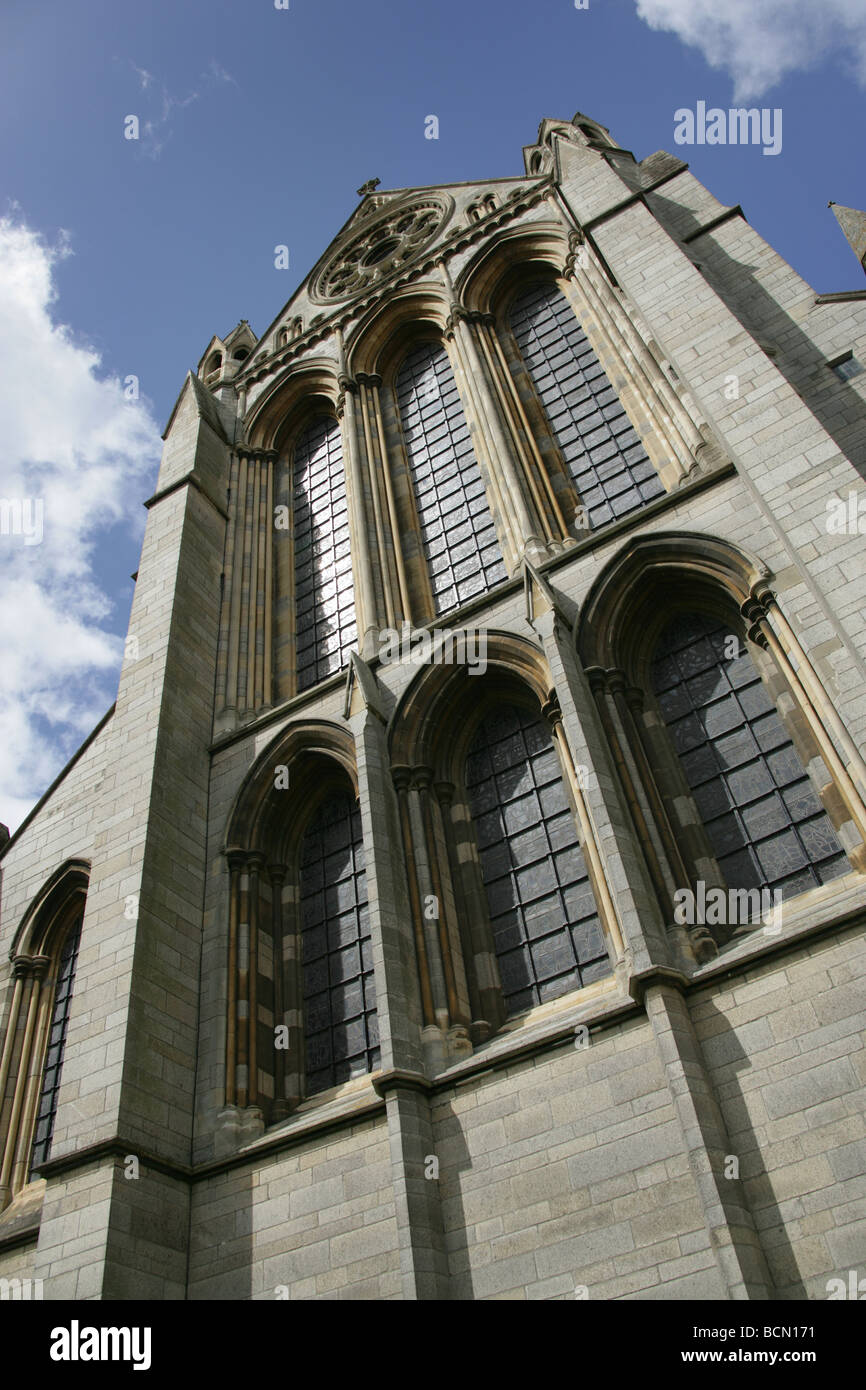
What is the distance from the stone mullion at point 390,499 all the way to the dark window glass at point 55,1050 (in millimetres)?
6089

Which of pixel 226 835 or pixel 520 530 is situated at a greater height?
pixel 520 530

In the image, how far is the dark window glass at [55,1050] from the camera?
12484 mm

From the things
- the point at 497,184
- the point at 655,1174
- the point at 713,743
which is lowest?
the point at 655,1174

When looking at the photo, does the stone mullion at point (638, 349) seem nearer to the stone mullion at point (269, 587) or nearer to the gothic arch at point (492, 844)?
the gothic arch at point (492, 844)

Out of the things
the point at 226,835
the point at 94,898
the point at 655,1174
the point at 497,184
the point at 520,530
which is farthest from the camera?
the point at 497,184

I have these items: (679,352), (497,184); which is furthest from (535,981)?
(497,184)

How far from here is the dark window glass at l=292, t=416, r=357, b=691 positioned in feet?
49.8

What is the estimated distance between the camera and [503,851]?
35.9 ft

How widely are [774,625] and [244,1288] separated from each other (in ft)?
23.8

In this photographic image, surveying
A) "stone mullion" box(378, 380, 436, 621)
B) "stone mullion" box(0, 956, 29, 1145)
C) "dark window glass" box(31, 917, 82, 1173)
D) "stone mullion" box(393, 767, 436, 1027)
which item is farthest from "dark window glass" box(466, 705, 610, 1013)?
"stone mullion" box(0, 956, 29, 1145)

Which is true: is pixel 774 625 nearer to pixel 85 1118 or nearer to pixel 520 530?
pixel 520 530

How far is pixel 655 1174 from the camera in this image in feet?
24.8

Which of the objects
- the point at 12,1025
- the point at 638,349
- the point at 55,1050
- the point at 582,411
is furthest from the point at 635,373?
the point at 12,1025

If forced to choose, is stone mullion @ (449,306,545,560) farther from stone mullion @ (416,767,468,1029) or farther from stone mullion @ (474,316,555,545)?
stone mullion @ (416,767,468,1029)
